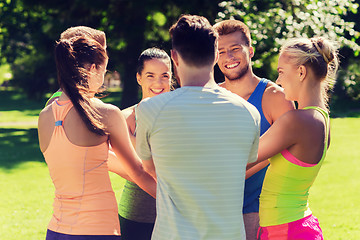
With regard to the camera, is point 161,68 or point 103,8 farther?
point 103,8

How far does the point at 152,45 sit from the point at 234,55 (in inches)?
576

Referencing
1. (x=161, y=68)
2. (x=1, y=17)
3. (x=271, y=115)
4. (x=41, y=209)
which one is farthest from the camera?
(x=1, y=17)

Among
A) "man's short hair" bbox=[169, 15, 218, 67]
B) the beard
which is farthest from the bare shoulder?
"man's short hair" bbox=[169, 15, 218, 67]

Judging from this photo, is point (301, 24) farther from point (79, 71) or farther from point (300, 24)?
point (79, 71)

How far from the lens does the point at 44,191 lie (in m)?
9.79

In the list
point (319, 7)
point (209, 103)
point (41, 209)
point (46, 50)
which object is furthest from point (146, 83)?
point (46, 50)

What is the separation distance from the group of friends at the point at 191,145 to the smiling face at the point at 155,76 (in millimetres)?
824

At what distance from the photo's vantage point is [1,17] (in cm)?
2744

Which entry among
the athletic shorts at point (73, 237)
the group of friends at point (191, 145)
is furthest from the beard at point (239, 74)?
the athletic shorts at point (73, 237)

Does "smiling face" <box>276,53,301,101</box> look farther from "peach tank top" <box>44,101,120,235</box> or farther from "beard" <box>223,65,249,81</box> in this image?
"peach tank top" <box>44,101,120,235</box>

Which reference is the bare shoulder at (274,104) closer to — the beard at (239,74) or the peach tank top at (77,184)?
the beard at (239,74)

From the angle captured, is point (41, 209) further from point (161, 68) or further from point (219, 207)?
point (219, 207)

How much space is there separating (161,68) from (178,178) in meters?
1.84

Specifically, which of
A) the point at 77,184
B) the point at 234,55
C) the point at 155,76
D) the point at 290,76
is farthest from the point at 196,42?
the point at 155,76
